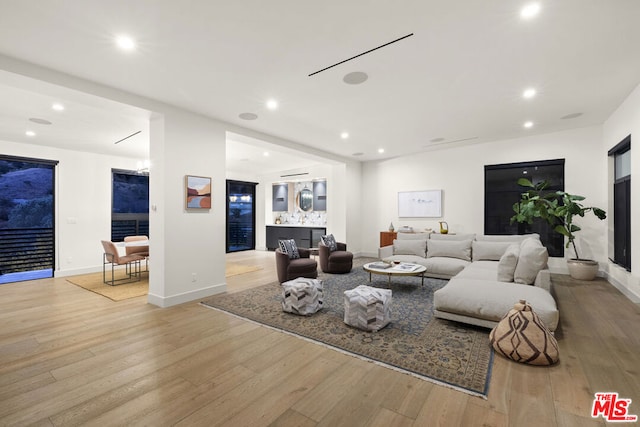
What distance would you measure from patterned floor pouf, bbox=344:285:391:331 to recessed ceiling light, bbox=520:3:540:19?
9.39ft

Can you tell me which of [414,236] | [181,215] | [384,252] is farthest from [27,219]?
[414,236]

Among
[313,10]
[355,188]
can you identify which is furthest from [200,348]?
[355,188]

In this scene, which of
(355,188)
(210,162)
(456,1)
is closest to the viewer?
(456,1)

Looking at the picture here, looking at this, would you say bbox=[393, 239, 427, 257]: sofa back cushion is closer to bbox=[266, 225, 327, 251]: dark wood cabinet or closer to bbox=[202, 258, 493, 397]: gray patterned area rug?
bbox=[202, 258, 493, 397]: gray patterned area rug

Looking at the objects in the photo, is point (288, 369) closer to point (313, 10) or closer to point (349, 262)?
point (313, 10)

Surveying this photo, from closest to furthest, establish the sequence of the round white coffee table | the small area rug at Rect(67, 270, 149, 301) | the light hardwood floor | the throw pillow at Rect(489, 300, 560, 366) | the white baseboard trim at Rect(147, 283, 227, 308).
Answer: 1. the light hardwood floor
2. the throw pillow at Rect(489, 300, 560, 366)
3. the white baseboard trim at Rect(147, 283, 227, 308)
4. the round white coffee table
5. the small area rug at Rect(67, 270, 149, 301)

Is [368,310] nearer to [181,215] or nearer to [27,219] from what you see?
[181,215]

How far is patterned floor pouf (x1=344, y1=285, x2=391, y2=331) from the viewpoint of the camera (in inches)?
122

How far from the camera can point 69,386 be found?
2166mm

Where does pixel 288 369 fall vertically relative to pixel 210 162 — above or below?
below

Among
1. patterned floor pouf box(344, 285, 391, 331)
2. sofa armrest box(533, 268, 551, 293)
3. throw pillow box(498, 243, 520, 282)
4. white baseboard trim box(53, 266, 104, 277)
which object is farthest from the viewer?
white baseboard trim box(53, 266, 104, 277)

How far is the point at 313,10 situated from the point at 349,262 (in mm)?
4671

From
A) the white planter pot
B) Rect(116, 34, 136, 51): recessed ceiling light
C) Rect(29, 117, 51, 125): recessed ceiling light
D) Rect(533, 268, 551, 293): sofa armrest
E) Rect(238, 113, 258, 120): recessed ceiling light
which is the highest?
Rect(116, 34, 136, 51): recessed ceiling light

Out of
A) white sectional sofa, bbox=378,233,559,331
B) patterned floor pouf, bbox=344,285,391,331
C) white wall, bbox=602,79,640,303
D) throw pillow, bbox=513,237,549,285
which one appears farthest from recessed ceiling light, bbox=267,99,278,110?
white wall, bbox=602,79,640,303
